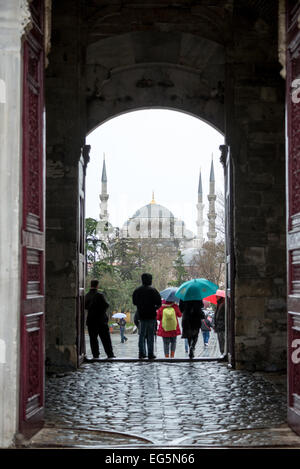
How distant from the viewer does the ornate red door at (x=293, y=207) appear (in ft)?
18.6

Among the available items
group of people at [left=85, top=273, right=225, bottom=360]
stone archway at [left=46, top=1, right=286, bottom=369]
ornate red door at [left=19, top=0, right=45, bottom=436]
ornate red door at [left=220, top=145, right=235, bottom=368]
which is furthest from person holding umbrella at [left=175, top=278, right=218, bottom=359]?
ornate red door at [left=19, top=0, right=45, bottom=436]

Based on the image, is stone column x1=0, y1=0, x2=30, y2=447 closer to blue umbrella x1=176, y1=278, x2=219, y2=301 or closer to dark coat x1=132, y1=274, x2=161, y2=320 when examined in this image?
dark coat x1=132, y1=274, x2=161, y2=320

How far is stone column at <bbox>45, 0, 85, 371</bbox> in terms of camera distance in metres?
10.8

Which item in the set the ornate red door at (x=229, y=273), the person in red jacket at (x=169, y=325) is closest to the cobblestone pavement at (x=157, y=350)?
the person in red jacket at (x=169, y=325)

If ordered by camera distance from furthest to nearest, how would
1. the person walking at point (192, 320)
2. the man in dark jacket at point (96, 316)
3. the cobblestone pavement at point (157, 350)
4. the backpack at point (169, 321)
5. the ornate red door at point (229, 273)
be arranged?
the cobblestone pavement at point (157, 350) < the backpack at point (169, 321) < the person walking at point (192, 320) < the man in dark jacket at point (96, 316) < the ornate red door at point (229, 273)

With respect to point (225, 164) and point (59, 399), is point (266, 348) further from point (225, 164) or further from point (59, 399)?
point (59, 399)

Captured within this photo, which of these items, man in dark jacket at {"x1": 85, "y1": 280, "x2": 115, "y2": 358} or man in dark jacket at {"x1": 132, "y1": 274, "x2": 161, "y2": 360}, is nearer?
man in dark jacket at {"x1": 132, "y1": 274, "x2": 161, "y2": 360}

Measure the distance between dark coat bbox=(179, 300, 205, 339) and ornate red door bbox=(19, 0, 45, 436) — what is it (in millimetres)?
6521

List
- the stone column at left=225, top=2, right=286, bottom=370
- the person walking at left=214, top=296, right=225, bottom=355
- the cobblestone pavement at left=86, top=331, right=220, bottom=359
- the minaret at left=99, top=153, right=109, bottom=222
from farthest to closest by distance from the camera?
the minaret at left=99, top=153, right=109, bottom=222 < the cobblestone pavement at left=86, top=331, right=220, bottom=359 < the person walking at left=214, top=296, right=225, bottom=355 < the stone column at left=225, top=2, right=286, bottom=370

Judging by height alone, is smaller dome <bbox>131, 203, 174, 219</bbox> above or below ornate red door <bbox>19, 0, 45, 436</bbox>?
above

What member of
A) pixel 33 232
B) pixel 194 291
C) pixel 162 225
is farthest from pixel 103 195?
pixel 33 232

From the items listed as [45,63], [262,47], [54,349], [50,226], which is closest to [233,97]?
[262,47]

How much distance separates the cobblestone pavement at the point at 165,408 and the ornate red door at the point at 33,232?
32 cm

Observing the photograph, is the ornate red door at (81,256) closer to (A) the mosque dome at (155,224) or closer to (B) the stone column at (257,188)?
(B) the stone column at (257,188)
